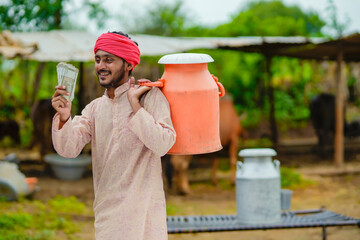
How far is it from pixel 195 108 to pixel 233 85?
48.4ft

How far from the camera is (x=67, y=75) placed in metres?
2.19

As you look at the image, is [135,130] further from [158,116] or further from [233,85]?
[233,85]

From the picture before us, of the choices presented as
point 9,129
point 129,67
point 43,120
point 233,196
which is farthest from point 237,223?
point 9,129

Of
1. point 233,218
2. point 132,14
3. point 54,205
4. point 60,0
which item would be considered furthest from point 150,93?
point 132,14

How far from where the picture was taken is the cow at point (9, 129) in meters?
12.2

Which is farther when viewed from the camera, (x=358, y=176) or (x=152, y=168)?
(x=358, y=176)

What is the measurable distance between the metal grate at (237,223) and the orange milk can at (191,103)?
1979 millimetres

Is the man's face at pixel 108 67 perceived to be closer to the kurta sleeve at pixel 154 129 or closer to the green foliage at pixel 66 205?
the kurta sleeve at pixel 154 129

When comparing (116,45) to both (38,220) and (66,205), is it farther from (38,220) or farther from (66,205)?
(66,205)

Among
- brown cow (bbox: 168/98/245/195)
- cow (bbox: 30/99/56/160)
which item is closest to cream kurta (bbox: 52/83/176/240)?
brown cow (bbox: 168/98/245/195)

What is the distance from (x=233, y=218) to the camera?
4949 millimetres

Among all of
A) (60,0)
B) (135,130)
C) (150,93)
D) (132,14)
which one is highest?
(132,14)

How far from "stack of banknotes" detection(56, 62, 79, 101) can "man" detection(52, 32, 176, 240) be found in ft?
0.29

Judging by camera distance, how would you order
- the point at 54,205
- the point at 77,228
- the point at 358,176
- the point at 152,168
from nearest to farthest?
the point at 152,168
the point at 77,228
the point at 54,205
the point at 358,176
